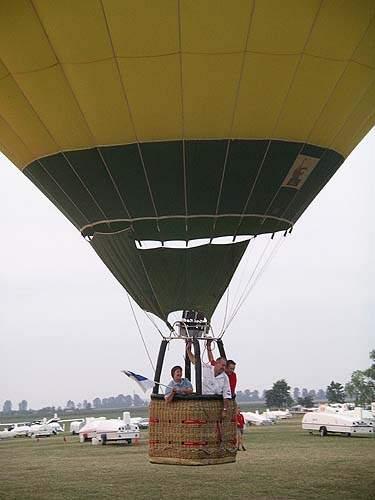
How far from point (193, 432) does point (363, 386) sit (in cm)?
4918

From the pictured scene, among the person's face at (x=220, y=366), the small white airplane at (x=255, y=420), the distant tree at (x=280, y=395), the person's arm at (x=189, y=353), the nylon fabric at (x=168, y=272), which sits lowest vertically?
the person's face at (x=220, y=366)

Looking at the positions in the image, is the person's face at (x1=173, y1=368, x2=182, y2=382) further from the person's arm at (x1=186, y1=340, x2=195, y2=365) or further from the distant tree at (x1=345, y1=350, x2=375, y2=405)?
the distant tree at (x1=345, y1=350, x2=375, y2=405)

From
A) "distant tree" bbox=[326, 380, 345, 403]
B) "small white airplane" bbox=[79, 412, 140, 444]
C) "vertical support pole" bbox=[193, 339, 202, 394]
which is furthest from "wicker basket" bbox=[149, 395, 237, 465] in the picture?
"distant tree" bbox=[326, 380, 345, 403]

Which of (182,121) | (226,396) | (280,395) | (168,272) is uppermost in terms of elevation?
(280,395)

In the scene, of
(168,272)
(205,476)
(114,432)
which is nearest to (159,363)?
(168,272)

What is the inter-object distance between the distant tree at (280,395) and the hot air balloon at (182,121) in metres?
68.7

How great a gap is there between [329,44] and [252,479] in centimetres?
693

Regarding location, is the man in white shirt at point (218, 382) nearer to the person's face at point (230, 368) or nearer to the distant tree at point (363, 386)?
the person's face at point (230, 368)

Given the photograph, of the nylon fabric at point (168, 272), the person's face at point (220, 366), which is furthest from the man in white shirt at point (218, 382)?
the nylon fabric at point (168, 272)

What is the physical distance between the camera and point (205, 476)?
12852mm

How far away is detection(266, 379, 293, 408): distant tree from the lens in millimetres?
76688

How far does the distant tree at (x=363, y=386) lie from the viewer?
175ft

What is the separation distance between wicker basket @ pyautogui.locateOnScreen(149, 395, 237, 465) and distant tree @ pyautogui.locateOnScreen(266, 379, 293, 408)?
6997 cm

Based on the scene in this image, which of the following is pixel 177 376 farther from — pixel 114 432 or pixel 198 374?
pixel 114 432
